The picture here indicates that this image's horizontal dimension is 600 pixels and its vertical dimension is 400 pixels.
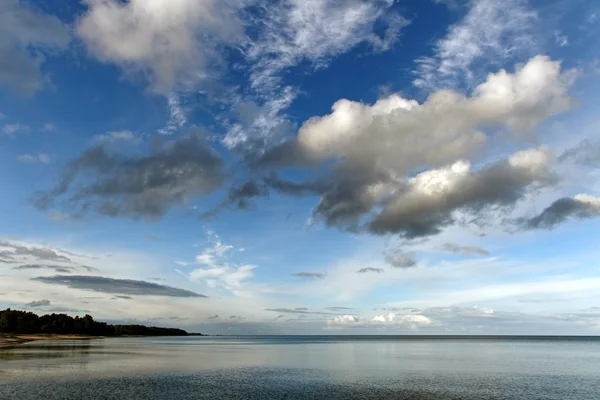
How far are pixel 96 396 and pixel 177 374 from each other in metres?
27.5

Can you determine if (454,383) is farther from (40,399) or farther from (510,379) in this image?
(40,399)

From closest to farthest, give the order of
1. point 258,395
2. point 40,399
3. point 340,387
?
point 40,399
point 258,395
point 340,387

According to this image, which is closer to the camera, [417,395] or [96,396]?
[96,396]

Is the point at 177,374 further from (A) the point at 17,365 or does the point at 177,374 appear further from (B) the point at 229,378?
(A) the point at 17,365

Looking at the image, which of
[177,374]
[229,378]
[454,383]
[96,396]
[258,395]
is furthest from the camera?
[177,374]

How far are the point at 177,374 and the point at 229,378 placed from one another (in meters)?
11.3

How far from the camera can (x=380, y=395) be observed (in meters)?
55.0

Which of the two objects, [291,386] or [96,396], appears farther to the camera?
[291,386]

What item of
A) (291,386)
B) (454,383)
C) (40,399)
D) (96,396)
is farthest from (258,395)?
(454,383)

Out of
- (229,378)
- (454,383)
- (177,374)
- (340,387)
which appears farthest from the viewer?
(177,374)

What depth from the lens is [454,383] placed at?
67250 millimetres

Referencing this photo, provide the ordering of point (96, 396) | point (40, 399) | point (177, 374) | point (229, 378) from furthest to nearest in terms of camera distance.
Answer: point (177, 374)
point (229, 378)
point (96, 396)
point (40, 399)

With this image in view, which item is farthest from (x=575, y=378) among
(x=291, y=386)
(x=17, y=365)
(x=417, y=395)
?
(x=17, y=365)

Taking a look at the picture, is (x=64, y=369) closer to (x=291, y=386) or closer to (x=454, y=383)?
(x=291, y=386)
